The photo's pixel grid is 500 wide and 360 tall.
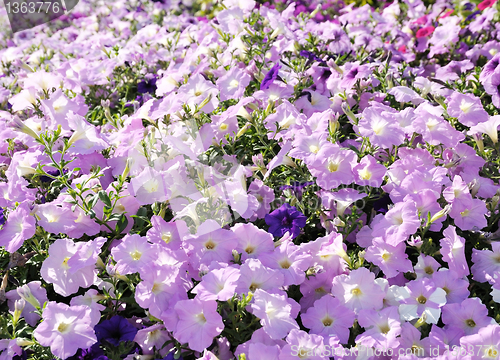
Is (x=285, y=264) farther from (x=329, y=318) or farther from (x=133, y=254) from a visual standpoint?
(x=133, y=254)

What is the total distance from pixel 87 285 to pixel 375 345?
1.24 metres

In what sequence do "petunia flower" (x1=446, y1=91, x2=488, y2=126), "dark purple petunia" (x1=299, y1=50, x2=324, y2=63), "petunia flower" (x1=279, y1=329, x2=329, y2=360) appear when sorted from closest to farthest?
"petunia flower" (x1=279, y1=329, x2=329, y2=360)
"petunia flower" (x1=446, y1=91, x2=488, y2=126)
"dark purple petunia" (x1=299, y1=50, x2=324, y2=63)

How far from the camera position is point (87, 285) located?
1.82 meters

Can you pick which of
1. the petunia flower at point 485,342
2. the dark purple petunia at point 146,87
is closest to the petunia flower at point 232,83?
the dark purple petunia at point 146,87

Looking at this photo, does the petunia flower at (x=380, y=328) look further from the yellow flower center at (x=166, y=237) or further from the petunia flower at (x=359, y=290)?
the yellow flower center at (x=166, y=237)

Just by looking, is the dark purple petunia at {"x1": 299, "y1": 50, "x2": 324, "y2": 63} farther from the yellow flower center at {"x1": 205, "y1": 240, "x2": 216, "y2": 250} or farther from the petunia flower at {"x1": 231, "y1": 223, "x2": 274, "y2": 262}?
the yellow flower center at {"x1": 205, "y1": 240, "x2": 216, "y2": 250}

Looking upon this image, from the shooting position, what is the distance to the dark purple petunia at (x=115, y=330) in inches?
68.1

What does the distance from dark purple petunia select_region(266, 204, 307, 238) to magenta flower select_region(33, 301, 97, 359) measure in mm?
913

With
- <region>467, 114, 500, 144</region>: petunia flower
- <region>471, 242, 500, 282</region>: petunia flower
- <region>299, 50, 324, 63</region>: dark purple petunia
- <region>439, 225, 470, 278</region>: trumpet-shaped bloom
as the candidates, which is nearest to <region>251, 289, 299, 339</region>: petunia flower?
<region>439, 225, 470, 278</region>: trumpet-shaped bloom

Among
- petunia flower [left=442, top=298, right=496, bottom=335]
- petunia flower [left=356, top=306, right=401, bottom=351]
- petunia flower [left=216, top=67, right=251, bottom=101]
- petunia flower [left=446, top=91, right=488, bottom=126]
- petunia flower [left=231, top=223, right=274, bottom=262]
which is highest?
petunia flower [left=216, top=67, right=251, bottom=101]

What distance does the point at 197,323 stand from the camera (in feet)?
5.53

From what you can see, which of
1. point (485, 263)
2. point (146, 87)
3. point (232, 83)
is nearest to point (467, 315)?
point (485, 263)

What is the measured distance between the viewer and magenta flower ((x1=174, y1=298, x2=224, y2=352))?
1639 mm

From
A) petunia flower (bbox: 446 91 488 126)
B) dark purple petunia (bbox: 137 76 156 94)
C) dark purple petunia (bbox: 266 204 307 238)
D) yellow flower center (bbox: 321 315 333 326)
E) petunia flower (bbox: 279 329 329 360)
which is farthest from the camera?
dark purple petunia (bbox: 137 76 156 94)
